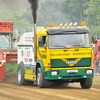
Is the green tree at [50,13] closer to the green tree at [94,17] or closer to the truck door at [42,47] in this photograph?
the green tree at [94,17]

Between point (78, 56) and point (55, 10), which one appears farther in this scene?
point (55, 10)

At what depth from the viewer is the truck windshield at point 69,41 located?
14195mm

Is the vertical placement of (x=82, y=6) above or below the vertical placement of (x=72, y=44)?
above

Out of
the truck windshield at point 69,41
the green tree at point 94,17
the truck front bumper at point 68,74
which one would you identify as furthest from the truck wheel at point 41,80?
the green tree at point 94,17

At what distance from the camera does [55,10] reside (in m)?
88.0

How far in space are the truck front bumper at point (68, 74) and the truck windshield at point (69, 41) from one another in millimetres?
1025

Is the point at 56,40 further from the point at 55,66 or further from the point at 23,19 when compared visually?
the point at 23,19

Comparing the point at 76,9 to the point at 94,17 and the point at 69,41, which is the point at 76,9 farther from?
the point at 69,41

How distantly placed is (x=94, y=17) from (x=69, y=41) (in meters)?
37.4

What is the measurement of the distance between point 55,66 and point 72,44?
3.80 feet

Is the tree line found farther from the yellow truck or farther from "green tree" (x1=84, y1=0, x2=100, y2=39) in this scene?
the yellow truck

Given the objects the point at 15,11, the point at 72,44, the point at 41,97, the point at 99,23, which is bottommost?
the point at 41,97

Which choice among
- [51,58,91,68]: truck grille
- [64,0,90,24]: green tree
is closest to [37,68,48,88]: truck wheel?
[51,58,91,68]: truck grille

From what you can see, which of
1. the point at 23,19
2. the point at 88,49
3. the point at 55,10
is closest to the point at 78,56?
the point at 88,49
